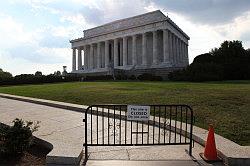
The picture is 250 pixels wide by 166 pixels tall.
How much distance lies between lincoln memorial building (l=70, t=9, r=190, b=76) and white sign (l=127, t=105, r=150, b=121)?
50210 mm

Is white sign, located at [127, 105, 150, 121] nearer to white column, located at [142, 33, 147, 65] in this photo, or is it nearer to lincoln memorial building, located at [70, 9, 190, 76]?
lincoln memorial building, located at [70, 9, 190, 76]

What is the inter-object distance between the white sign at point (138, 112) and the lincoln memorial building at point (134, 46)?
50210mm

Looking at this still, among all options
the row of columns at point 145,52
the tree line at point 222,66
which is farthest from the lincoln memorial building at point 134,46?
the tree line at point 222,66

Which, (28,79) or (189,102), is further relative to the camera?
(28,79)

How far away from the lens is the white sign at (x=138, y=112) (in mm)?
7801

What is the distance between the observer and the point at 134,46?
7631cm

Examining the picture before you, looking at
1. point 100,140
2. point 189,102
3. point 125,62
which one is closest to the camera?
point 100,140

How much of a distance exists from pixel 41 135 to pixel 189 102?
7429 millimetres

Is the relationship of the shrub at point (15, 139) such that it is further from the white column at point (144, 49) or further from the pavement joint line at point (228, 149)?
the white column at point (144, 49)

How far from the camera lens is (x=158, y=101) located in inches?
623

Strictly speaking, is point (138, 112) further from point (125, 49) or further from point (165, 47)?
point (125, 49)

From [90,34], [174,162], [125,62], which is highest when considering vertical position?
[90,34]

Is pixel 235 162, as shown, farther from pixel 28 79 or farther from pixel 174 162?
pixel 28 79

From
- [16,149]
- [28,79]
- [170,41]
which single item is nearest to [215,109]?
[16,149]
